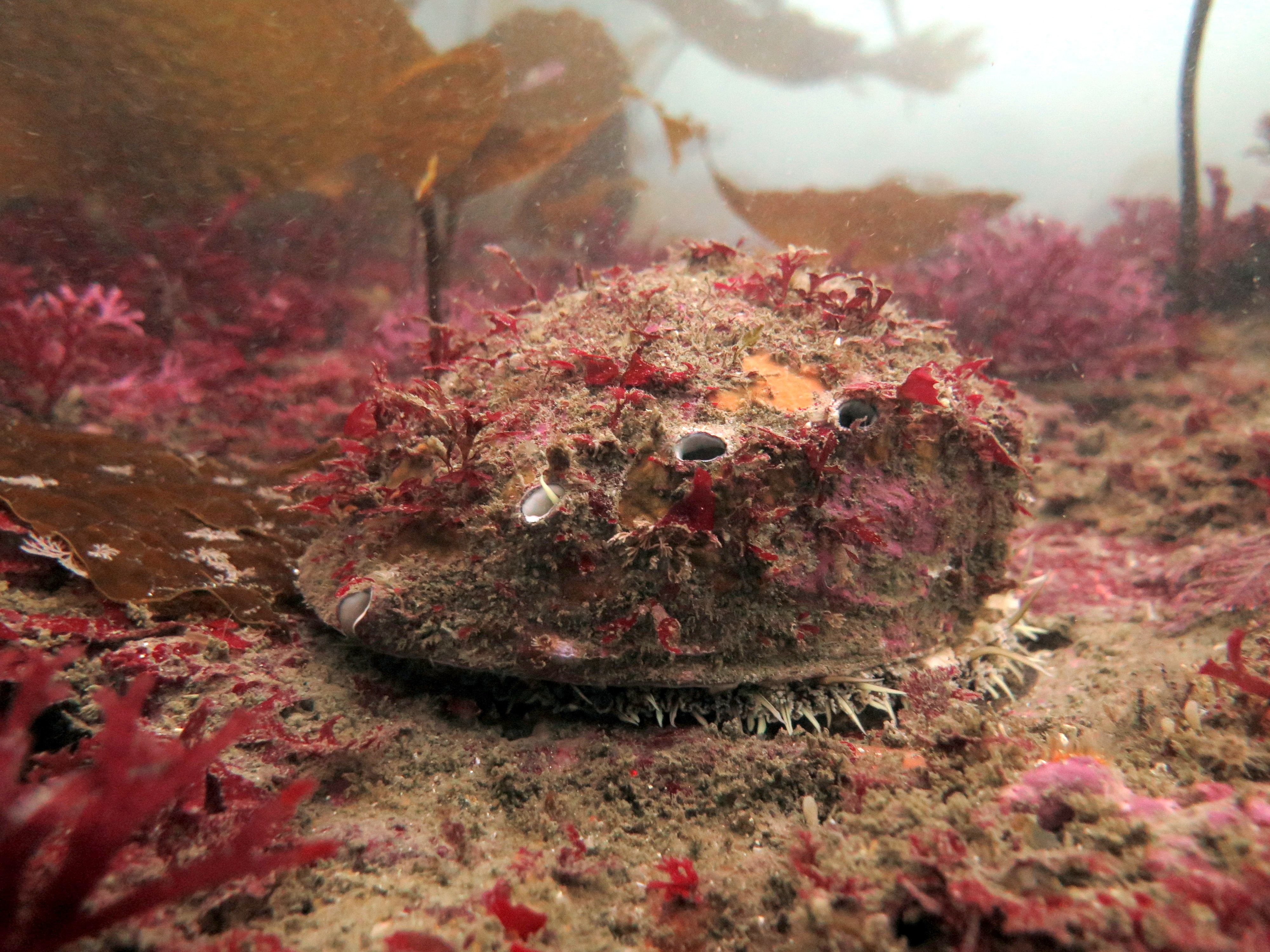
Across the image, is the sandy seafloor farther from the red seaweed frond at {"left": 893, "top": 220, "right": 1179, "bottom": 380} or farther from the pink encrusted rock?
the red seaweed frond at {"left": 893, "top": 220, "right": 1179, "bottom": 380}

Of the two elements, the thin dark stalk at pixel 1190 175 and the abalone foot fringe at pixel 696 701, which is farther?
the thin dark stalk at pixel 1190 175

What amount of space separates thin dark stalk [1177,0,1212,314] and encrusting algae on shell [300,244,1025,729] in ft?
16.5

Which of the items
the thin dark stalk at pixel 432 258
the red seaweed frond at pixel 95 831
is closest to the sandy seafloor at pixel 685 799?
the red seaweed frond at pixel 95 831

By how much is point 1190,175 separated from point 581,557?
6.97m

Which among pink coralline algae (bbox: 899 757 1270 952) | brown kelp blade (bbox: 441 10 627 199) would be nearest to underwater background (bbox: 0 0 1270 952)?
pink coralline algae (bbox: 899 757 1270 952)

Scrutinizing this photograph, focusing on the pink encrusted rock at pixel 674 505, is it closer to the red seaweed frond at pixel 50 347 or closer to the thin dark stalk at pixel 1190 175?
the red seaweed frond at pixel 50 347

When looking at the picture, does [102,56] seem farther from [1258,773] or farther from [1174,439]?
[1174,439]

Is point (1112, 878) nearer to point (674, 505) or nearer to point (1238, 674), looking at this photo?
point (1238, 674)

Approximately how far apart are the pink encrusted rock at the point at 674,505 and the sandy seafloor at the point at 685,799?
0.27 metres

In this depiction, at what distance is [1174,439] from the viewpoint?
14.2 feet

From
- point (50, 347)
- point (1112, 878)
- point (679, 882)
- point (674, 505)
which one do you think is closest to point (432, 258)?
point (50, 347)

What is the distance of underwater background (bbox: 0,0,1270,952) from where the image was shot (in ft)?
4.67

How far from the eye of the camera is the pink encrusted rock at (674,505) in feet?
6.92

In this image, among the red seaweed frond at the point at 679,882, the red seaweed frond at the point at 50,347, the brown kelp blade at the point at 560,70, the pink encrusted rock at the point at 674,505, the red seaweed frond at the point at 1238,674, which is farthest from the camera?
the brown kelp blade at the point at 560,70
